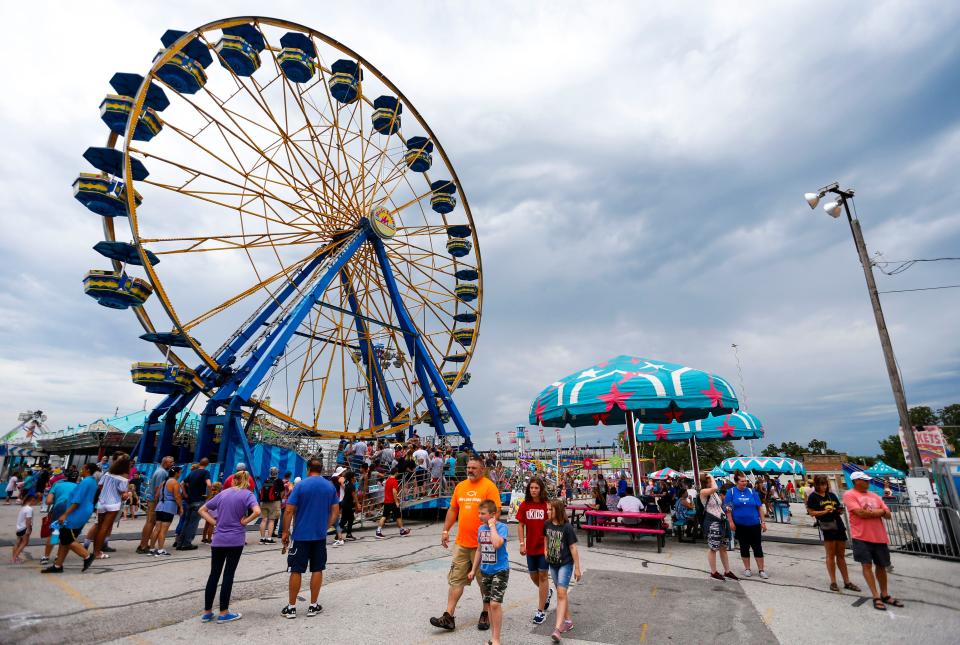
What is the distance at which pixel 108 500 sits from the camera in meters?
7.14

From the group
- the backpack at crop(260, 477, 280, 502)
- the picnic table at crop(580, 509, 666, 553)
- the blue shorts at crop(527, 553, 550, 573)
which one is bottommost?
the picnic table at crop(580, 509, 666, 553)

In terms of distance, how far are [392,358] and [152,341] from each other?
36.2 feet

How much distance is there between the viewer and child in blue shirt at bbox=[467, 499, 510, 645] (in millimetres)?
4075

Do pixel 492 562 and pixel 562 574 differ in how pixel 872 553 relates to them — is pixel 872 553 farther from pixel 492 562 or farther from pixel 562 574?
pixel 492 562

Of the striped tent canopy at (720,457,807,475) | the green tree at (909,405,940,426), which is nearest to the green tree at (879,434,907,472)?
the green tree at (909,405,940,426)

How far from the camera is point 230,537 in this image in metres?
4.72

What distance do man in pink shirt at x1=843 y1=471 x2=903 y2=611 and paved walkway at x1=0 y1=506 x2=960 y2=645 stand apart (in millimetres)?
225

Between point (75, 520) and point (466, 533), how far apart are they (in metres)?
5.50

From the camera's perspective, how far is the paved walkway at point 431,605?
14.2 feet

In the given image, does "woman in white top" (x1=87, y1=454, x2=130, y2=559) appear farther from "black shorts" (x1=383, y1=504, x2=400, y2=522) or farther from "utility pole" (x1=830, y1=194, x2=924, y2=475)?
"utility pole" (x1=830, y1=194, x2=924, y2=475)

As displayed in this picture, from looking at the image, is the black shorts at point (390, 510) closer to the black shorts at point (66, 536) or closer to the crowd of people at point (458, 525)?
the crowd of people at point (458, 525)

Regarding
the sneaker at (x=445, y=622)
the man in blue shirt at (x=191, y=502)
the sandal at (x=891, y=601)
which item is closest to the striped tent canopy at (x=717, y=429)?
the sandal at (x=891, y=601)

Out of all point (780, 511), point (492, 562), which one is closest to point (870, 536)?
point (492, 562)

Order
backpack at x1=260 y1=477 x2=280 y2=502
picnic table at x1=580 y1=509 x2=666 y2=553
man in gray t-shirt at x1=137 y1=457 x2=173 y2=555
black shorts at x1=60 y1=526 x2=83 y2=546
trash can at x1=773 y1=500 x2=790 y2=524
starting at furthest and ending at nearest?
1. trash can at x1=773 y1=500 x2=790 y2=524
2. backpack at x1=260 y1=477 x2=280 y2=502
3. picnic table at x1=580 y1=509 x2=666 y2=553
4. man in gray t-shirt at x1=137 y1=457 x2=173 y2=555
5. black shorts at x1=60 y1=526 x2=83 y2=546
